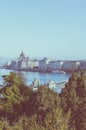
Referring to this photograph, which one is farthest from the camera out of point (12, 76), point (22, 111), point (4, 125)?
point (12, 76)

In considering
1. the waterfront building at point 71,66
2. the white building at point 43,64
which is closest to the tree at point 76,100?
the waterfront building at point 71,66

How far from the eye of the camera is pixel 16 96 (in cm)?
954

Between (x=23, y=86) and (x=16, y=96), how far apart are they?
523 millimetres

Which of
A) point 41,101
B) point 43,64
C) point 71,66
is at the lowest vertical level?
point 41,101

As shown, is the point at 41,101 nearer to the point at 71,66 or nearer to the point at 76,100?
the point at 76,100

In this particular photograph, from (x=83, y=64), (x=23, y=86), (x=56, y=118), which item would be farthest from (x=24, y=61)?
(x=56, y=118)

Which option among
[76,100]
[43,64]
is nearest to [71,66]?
[43,64]

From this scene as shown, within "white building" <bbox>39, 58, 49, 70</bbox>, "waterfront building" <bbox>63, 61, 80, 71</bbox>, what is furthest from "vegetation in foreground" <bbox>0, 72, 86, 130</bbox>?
"white building" <bbox>39, 58, 49, 70</bbox>

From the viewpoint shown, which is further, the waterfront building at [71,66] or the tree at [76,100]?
the waterfront building at [71,66]

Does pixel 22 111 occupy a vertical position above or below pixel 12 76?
below

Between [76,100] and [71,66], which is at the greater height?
[71,66]

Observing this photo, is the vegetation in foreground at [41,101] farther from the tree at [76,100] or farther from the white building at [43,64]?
the white building at [43,64]

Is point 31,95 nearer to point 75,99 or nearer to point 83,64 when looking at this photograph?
point 75,99

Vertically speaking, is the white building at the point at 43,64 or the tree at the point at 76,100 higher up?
the white building at the point at 43,64
